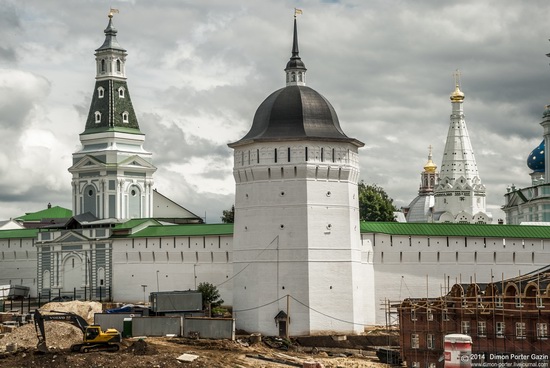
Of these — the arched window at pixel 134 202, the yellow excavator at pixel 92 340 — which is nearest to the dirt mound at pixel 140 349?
the yellow excavator at pixel 92 340

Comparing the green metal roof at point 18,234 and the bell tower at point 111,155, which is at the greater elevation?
the bell tower at point 111,155

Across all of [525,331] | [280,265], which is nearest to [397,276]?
[280,265]

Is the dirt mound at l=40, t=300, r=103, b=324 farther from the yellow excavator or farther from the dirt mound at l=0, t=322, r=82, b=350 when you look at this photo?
the yellow excavator

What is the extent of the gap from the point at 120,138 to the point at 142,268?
1509 cm

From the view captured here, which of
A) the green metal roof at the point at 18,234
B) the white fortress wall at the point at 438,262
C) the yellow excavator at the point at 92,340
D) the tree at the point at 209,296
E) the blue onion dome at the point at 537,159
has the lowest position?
the yellow excavator at the point at 92,340

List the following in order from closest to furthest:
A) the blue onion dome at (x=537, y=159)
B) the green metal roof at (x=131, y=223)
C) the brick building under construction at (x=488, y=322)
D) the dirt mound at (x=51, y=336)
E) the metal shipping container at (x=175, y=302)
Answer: the brick building under construction at (x=488, y=322) < the dirt mound at (x=51, y=336) < the metal shipping container at (x=175, y=302) < the green metal roof at (x=131, y=223) < the blue onion dome at (x=537, y=159)

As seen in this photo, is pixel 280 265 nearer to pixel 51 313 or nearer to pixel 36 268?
pixel 51 313

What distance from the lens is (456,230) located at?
245ft

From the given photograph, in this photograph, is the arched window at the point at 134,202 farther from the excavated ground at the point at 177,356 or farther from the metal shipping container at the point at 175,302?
the excavated ground at the point at 177,356

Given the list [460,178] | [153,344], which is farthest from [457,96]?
[153,344]

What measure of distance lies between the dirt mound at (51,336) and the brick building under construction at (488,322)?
47.7ft

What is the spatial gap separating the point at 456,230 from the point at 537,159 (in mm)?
Result: 49375

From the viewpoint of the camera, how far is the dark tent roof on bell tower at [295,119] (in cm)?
6812

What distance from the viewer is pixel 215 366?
5534cm
